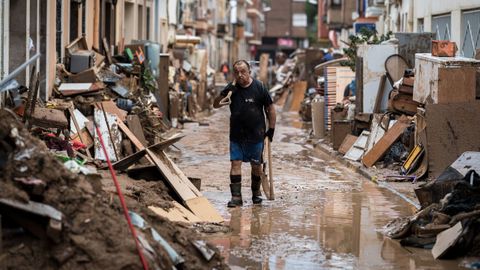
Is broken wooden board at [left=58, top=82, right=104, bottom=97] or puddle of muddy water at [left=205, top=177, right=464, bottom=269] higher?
broken wooden board at [left=58, top=82, right=104, bottom=97]

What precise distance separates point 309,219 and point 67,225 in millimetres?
5161

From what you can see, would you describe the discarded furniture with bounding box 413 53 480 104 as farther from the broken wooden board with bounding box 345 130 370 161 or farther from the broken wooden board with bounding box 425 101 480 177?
the broken wooden board with bounding box 345 130 370 161

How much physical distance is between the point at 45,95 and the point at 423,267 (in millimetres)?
11065

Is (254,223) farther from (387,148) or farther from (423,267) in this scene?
(387,148)

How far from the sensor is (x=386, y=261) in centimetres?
1007

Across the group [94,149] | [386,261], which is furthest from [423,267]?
[94,149]

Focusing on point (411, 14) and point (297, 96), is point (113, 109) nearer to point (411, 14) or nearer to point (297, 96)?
point (411, 14)

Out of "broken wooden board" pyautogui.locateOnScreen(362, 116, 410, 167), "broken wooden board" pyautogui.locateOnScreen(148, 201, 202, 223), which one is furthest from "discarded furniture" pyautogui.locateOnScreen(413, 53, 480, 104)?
"broken wooden board" pyautogui.locateOnScreen(148, 201, 202, 223)

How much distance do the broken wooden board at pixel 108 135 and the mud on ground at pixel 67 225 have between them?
8.19 metres

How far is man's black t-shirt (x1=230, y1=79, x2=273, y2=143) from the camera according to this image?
544 inches

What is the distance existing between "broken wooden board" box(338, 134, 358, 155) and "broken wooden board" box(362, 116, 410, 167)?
2.26 m

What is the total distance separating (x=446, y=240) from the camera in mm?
10125

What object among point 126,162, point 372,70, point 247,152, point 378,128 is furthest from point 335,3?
point 126,162

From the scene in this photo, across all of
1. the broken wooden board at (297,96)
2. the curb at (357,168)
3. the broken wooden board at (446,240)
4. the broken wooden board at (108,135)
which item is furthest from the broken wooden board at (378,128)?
the broken wooden board at (297,96)
